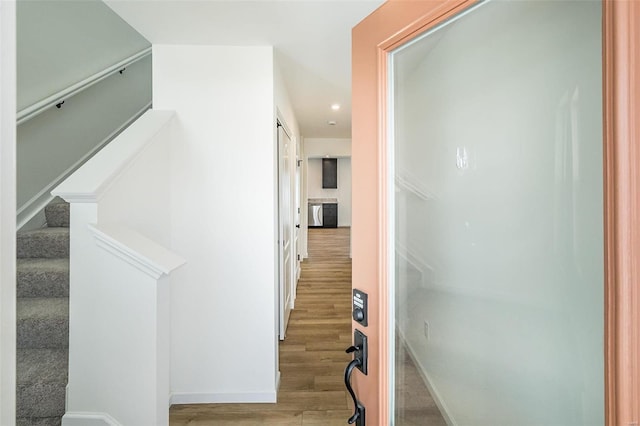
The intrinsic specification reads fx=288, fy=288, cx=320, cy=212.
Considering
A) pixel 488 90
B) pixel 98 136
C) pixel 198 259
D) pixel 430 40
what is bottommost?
pixel 198 259

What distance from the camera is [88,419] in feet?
4.40

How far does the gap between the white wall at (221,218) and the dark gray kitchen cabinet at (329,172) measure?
823cm

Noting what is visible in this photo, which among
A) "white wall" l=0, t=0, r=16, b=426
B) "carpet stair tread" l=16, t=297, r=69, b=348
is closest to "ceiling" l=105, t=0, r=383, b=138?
"white wall" l=0, t=0, r=16, b=426

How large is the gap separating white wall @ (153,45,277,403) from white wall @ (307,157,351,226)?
8.32 m

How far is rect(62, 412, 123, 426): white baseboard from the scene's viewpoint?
133 cm

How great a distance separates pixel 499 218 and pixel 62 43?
140 inches

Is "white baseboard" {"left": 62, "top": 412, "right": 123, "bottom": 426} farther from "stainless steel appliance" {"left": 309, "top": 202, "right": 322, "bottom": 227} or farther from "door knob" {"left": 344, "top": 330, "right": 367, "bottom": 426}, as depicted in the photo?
"stainless steel appliance" {"left": 309, "top": 202, "right": 322, "bottom": 227}

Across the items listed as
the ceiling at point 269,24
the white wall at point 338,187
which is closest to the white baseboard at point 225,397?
the ceiling at point 269,24

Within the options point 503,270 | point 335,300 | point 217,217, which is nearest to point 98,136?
point 217,217

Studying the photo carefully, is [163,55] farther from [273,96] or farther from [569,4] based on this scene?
[569,4]

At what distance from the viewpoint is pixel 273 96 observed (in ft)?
6.83

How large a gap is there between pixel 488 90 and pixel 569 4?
28cm

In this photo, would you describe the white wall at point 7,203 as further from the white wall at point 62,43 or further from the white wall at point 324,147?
the white wall at point 324,147

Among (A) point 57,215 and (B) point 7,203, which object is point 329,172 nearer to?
(A) point 57,215
